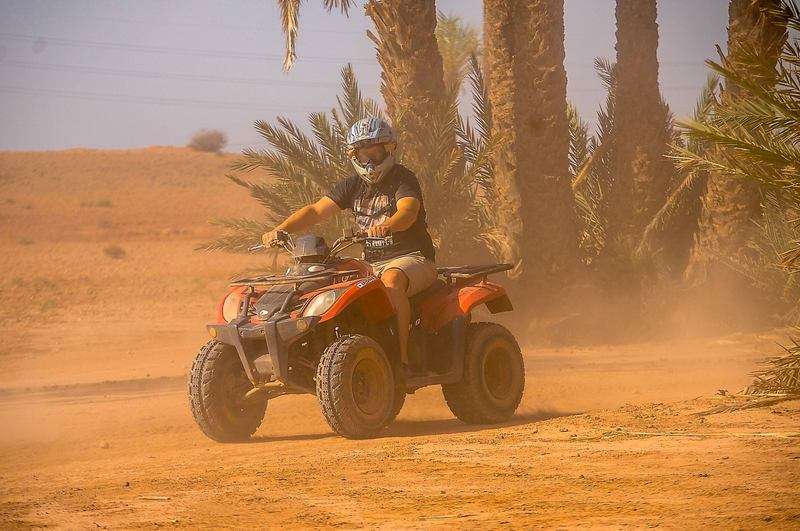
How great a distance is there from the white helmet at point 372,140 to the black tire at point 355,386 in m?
1.34

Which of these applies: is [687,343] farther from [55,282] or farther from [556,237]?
[55,282]

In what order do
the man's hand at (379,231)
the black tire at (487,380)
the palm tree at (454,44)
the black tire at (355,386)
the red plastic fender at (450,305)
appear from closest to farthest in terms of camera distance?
the black tire at (355,386) < the man's hand at (379,231) < the red plastic fender at (450,305) < the black tire at (487,380) < the palm tree at (454,44)

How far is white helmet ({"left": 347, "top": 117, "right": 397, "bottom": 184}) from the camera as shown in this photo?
9047 millimetres

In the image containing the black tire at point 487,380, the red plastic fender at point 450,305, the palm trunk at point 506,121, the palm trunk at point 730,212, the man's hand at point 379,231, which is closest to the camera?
the man's hand at point 379,231

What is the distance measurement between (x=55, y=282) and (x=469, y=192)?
21447 mm

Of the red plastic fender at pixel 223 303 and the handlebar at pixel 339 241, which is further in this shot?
Result: the red plastic fender at pixel 223 303

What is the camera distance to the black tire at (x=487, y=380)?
9578mm

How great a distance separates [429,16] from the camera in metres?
18.6

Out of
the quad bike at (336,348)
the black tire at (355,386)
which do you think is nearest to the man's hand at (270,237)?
the quad bike at (336,348)

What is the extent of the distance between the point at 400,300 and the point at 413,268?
0.31 metres

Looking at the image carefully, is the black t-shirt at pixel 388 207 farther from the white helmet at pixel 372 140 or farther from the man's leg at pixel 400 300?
the man's leg at pixel 400 300

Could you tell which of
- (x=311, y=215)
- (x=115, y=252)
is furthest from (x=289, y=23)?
(x=115, y=252)

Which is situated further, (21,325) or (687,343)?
(21,325)

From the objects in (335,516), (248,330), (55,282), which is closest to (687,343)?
(248,330)
